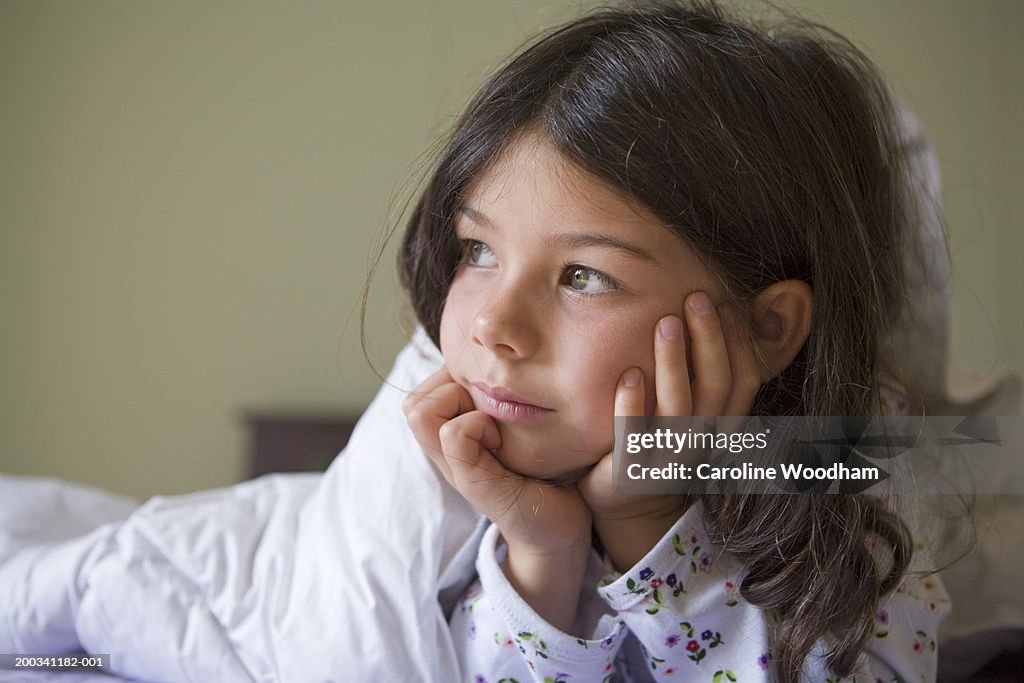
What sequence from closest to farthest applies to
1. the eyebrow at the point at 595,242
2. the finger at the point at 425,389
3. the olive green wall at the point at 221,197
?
the eyebrow at the point at 595,242, the finger at the point at 425,389, the olive green wall at the point at 221,197

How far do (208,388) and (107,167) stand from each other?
0.46 metres

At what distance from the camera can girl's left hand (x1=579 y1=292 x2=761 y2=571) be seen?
0.59m

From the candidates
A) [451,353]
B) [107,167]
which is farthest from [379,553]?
[107,167]

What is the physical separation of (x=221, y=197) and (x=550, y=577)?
120 cm

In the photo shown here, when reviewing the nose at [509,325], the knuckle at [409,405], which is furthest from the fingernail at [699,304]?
the knuckle at [409,405]

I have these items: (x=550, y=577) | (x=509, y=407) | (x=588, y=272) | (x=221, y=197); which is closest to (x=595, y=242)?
(x=588, y=272)

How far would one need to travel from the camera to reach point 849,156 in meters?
0.65

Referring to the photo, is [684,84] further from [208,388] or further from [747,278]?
[208,388]

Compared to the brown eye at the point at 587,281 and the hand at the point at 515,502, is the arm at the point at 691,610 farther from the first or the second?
the brown eye at the point at 587,281

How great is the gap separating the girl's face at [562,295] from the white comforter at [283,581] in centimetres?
15

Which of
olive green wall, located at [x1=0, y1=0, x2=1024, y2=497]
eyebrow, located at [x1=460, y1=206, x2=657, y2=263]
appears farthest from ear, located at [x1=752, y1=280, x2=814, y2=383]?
olive green wall, located at [x1=0, y1=0, x2=1024, y2=497]

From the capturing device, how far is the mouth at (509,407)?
0.60 metres

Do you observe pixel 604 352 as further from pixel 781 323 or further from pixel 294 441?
pixel 294 441

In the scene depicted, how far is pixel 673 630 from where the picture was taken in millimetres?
613
